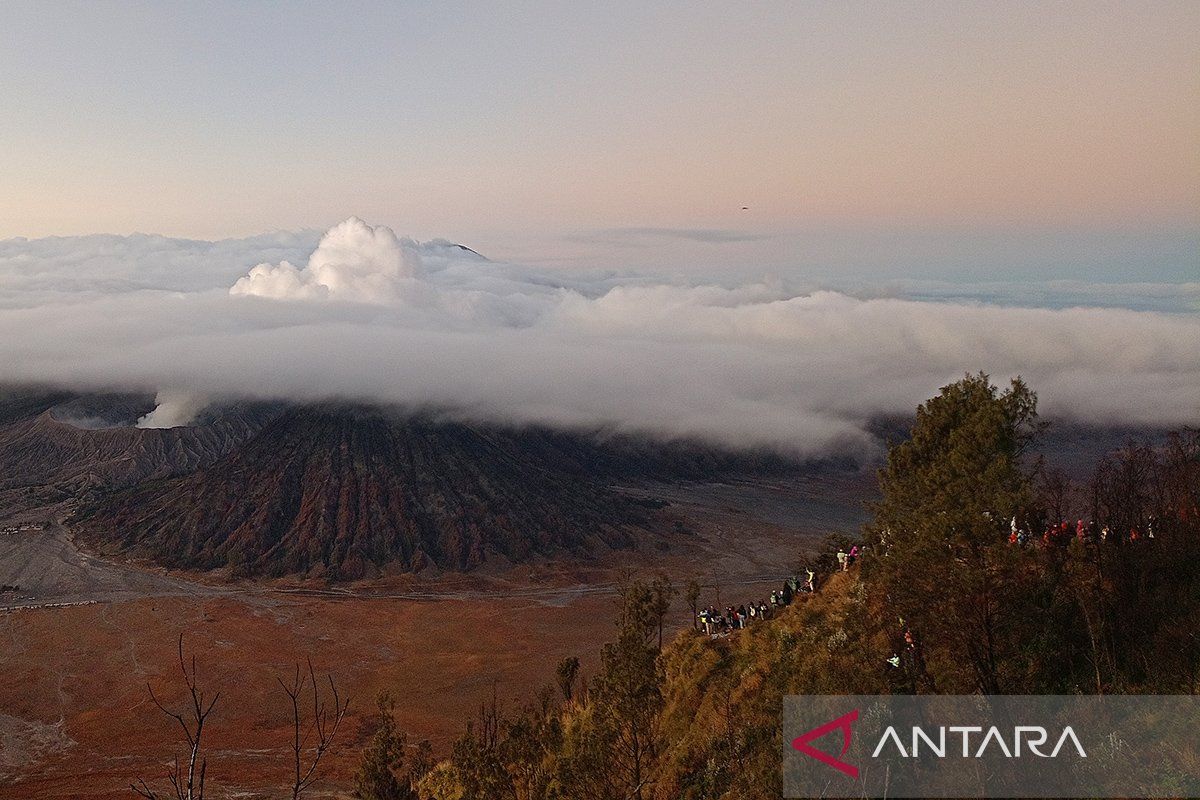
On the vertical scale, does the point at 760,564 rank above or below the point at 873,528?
below

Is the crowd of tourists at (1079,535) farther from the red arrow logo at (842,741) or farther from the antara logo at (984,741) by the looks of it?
the red arrow logo at (842,741)

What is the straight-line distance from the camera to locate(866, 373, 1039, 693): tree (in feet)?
69.2

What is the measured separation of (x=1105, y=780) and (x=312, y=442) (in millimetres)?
201920

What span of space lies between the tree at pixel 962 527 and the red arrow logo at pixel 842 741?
3.61m

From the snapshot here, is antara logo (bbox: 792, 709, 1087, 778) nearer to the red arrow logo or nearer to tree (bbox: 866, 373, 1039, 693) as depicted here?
the red arrow logo

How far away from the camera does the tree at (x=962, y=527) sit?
21.1 metres

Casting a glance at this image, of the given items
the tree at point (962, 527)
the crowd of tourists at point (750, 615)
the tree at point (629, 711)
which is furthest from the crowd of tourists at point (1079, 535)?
the tree at point (629, 711)

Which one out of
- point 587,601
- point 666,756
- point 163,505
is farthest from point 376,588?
point 666,756

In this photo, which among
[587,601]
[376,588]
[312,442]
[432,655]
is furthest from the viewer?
[312,442]

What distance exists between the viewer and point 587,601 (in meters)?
134

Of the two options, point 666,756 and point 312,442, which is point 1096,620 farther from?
point 312,442

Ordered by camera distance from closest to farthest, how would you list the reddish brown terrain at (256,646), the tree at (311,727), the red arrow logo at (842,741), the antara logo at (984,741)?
the tree at (311,727) < the antara logo at (984,741) < the red arrow logo at (842,741) < the reddish brown terrain at (256,646)

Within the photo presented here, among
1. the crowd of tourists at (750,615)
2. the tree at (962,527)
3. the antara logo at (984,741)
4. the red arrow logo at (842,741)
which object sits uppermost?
the tree at (962,527)

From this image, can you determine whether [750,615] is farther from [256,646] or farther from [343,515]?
[343,515]
